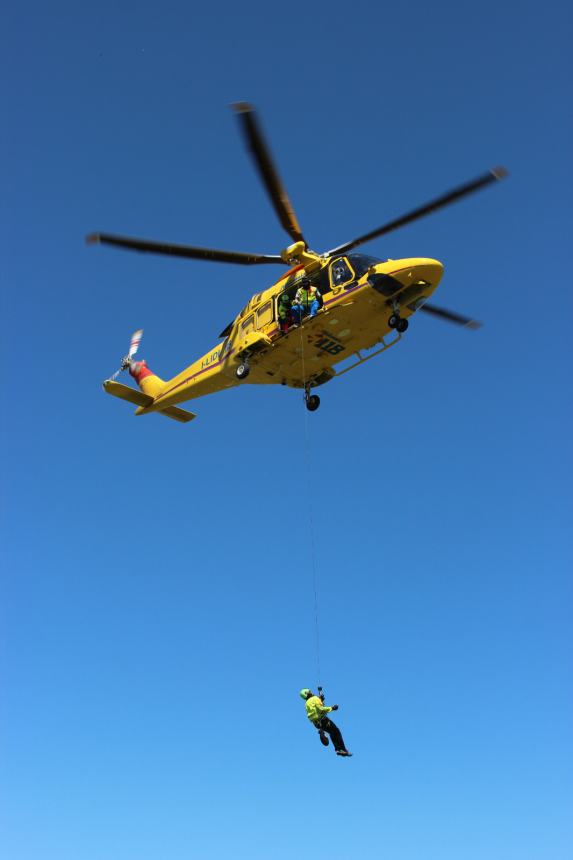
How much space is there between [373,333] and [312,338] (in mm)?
1493

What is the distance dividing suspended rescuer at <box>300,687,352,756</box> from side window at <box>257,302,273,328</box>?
904cm

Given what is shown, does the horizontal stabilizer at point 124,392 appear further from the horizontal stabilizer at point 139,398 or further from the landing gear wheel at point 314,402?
the landing gear wheel at point 314,402

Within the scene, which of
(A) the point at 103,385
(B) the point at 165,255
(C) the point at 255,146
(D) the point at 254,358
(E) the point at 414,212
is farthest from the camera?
(A) the point at 103,385

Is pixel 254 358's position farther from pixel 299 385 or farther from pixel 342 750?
pixel 342 750

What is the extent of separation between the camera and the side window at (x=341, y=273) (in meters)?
16.7

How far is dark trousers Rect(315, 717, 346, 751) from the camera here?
14258 millimetres

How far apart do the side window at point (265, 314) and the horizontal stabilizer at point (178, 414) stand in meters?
6.22

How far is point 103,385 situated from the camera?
2283 cm

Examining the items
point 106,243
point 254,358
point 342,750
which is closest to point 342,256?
point 254,358

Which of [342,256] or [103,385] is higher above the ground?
[103,385]

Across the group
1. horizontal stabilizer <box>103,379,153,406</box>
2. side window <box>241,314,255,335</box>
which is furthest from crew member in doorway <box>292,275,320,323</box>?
horizontal stabilizer <box>103,379,153,406</box>

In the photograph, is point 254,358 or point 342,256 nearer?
point 342,256

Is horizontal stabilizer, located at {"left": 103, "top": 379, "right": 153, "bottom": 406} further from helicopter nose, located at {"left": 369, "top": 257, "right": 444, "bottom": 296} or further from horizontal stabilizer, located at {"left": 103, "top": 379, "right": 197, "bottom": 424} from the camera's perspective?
helicopter nose, located at {"left": 369, "top": 257, "right": 444, "bottom": 296}

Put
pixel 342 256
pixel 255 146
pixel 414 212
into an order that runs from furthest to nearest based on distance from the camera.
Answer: pixel 342 256
pixel 414 212
pixel 255 146
